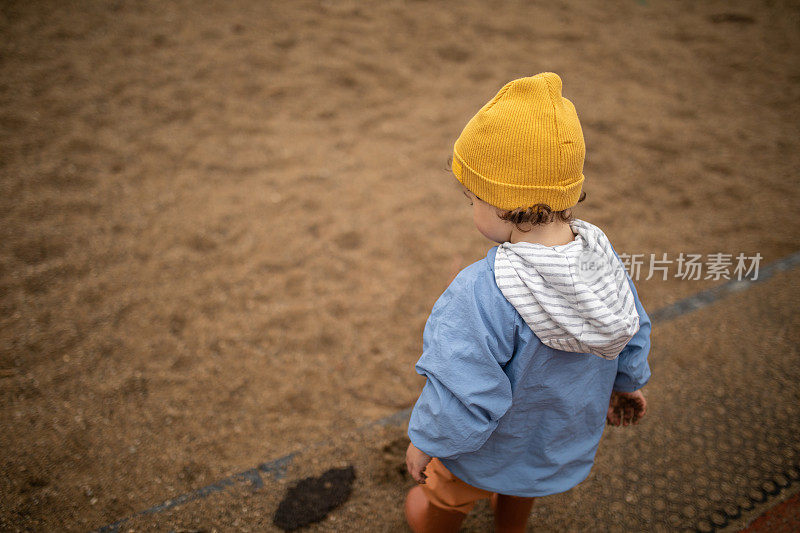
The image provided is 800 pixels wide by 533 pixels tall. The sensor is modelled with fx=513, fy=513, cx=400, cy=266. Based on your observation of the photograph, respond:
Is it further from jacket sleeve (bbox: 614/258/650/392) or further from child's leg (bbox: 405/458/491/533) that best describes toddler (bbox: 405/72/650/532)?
child's leg (bbox: 405/458/491/533)

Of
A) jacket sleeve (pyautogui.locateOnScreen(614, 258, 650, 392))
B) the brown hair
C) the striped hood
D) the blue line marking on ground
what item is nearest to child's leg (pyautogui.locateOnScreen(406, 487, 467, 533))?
the blue line marking on ground

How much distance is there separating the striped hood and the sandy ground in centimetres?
131

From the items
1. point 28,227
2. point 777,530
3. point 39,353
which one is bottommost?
point 777,530

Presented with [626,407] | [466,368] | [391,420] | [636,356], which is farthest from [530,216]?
[391,420]

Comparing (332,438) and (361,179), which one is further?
(361,179)

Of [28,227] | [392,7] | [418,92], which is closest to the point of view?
[28,227]

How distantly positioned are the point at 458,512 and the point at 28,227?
9.29 ft

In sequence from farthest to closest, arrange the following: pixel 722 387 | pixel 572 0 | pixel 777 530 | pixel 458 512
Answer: pixel 572 0
pixel 722 387
pixel 777 530
pixel 458 512

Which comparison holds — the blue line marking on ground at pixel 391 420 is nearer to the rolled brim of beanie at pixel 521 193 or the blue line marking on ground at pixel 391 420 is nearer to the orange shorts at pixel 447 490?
the orange shorts at pixel 447 490

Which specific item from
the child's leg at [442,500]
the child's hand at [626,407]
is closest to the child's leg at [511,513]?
the child's leg at [442,500]

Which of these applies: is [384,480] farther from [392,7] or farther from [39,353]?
[392,7]

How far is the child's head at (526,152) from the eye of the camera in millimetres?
1013

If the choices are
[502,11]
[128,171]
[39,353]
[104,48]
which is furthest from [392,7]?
[39,353]

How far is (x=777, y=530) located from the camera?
1745mm
